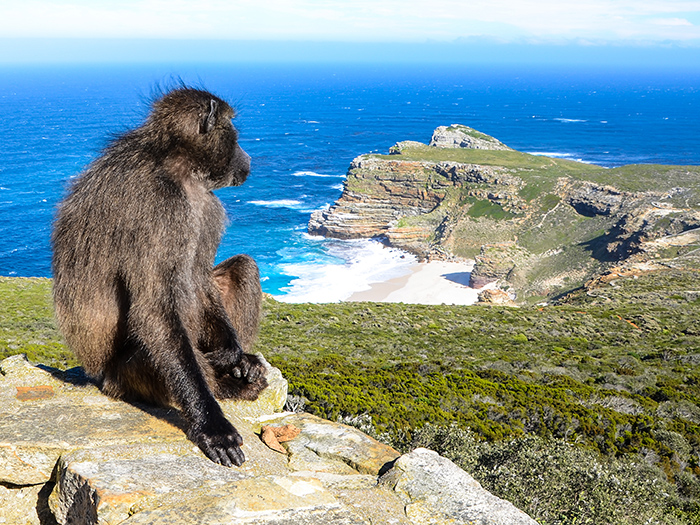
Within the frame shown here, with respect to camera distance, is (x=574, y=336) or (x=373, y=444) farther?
(x=574, y=336)

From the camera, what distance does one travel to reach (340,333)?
26344mm

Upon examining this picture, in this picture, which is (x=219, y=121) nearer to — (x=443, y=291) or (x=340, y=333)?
(x=340, y=333)

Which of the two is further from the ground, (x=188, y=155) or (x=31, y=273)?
(x=188, y=155)

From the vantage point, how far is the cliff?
6397 centimetres

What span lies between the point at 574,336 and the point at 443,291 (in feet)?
126

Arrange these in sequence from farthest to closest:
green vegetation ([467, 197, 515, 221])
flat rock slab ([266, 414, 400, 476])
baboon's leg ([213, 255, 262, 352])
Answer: green vegetation ([467, 197, 515, 221])
baboon's leg ([213, 255, 262, 352])
flat rock slab ([266, 414, 400, 476])

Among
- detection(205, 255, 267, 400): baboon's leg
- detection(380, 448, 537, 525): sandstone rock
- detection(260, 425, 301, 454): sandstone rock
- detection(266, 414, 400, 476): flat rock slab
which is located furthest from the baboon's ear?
detection(380, 448, 537, 525): sandstone rock

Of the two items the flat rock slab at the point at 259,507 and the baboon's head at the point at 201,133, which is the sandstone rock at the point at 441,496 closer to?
the flat rock slab at the point at 259,507

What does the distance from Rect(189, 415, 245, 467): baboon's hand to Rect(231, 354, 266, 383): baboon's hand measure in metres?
1.03

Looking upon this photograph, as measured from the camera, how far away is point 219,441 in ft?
14.2

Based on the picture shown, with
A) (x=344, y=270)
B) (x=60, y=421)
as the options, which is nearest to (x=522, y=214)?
(x=344, y=270)

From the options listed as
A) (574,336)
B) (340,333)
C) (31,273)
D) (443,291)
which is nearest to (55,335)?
(340,333)

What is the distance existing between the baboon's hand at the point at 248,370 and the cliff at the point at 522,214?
54.6 metres

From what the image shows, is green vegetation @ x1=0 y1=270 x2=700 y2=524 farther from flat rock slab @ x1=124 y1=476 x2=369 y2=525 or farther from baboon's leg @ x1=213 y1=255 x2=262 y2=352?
baboon's leg @ x1=213 y1=255 x2=262 y2=352
